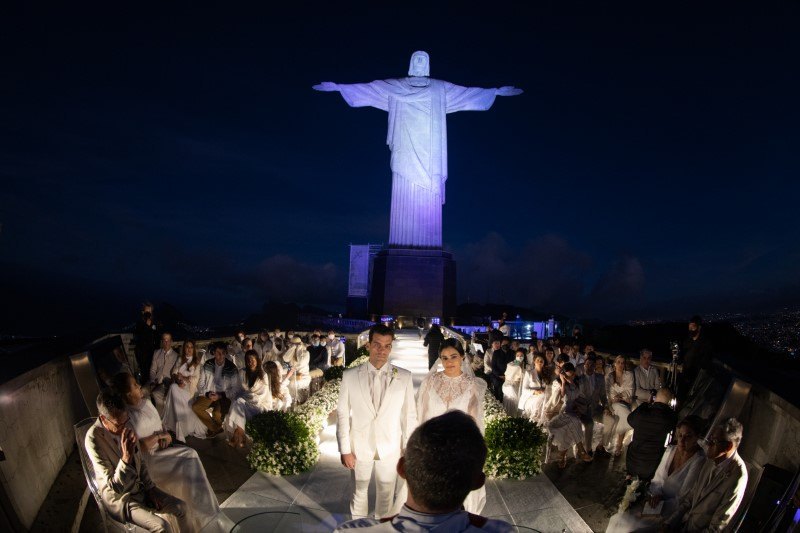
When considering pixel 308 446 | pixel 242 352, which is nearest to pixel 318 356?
pixel 242 352

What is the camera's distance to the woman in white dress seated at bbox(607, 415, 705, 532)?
428 cm

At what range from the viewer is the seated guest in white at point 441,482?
6.04ft

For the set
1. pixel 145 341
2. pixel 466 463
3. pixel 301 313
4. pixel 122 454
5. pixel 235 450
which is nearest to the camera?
pixel 466 463

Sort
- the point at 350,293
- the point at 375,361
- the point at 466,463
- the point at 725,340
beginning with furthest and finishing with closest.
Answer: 1. the point at 350,293
2. the point at 725,340
3. the point at 375,361
4. the point at 466,463

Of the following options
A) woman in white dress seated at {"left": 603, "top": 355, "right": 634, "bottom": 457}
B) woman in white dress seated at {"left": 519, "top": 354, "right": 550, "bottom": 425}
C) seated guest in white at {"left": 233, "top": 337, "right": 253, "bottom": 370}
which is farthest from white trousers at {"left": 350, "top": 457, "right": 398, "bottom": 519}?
seated guest in white at {"left": 233, "top": 337, "right": 253, "bottom": 370}

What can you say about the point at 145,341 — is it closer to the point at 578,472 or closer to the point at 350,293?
the point at 578,472

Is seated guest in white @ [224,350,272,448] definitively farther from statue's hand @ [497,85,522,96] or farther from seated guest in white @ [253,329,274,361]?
statue's hand @ [497,85,522,96]

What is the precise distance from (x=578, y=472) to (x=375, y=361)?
383 cm

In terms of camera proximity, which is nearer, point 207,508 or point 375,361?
point 207,508

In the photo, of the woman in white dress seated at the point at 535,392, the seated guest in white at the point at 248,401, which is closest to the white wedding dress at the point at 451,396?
the woman in white dress seated at the point at 535,392

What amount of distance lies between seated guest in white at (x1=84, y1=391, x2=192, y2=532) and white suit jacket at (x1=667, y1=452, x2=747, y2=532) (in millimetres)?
3994

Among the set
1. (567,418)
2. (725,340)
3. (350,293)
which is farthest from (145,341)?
(350,293)

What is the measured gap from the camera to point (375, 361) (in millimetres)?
4926

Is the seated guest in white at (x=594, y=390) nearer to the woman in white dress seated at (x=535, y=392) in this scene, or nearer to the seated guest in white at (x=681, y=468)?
the woman in white dress seated at (x=535, y=392)
